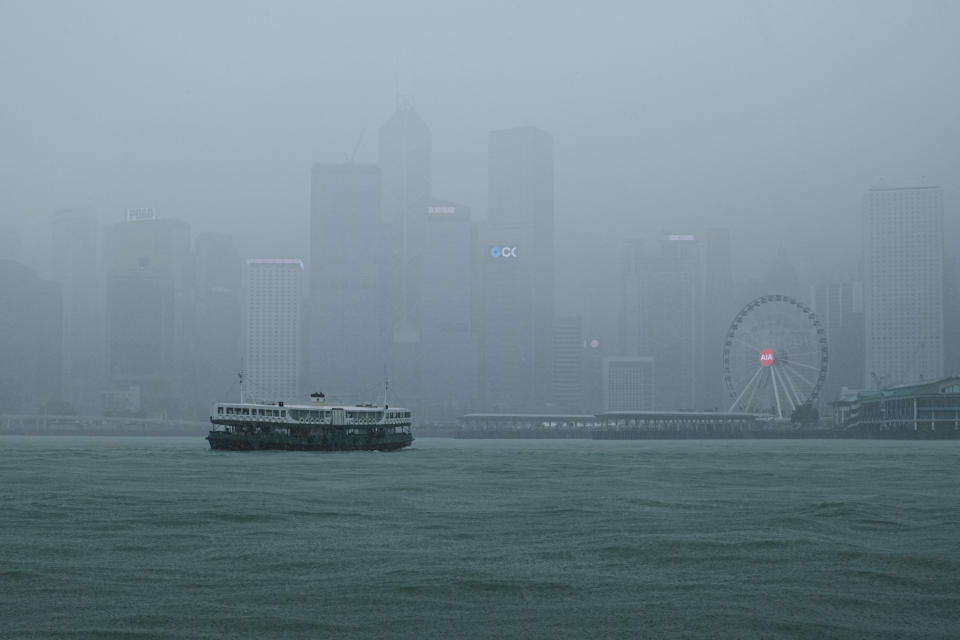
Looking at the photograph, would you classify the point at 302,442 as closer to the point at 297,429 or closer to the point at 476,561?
the point at 297,429

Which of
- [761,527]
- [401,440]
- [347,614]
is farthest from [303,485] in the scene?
[401,440]

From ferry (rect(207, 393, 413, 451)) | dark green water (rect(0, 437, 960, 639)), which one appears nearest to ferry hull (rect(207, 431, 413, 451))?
ferry (rect(207, 393, 413, 451))

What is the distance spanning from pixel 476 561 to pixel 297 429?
10342 cm

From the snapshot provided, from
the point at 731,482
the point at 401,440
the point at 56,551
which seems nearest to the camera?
the point at 56,551

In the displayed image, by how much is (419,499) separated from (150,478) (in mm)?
29359

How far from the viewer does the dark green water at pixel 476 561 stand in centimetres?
3050

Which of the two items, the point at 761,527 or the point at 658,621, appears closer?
the point at 658,621

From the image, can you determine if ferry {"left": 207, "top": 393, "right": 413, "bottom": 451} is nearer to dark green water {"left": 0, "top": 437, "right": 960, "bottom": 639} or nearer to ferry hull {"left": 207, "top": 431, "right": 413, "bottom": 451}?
ferry hull {"left": 207, "top": 431, "right": 413, "bottom": 451}

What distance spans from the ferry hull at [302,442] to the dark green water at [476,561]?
59375mm

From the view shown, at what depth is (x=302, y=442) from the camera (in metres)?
141

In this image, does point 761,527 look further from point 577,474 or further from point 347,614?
point 577,474

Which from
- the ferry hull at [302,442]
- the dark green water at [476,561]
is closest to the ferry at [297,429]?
the ferry hull at [302,442]

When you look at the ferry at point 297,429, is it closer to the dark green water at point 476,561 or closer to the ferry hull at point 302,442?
the ferry hull at point 302,442

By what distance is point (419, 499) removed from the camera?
67.1m
